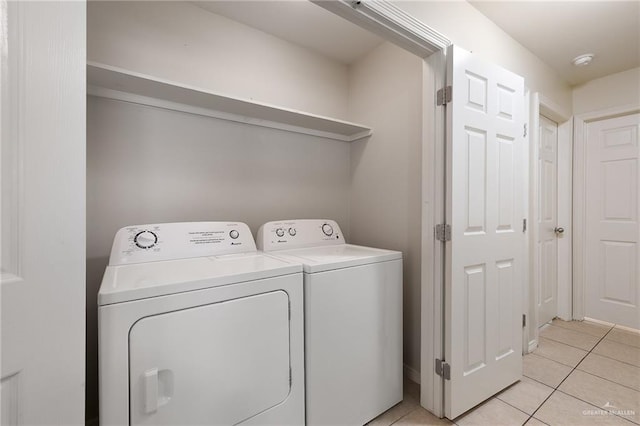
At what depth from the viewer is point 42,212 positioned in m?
0.64

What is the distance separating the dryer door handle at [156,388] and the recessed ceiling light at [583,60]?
357 centimetres

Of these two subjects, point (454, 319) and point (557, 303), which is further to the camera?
point (557, 303)

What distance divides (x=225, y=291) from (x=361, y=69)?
2158 mm

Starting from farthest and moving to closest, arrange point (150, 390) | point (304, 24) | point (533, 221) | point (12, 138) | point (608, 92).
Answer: point (608, 92)
point (533, 221)
point (304, 24)
point (150, 390)
point (12, 138)

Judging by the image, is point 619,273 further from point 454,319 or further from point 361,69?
point 361,69

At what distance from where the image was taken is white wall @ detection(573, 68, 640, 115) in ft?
8.06

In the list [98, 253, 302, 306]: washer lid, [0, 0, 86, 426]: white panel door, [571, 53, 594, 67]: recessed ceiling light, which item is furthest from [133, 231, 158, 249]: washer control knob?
[571, 53, 594, 67]: recessed ceiling light

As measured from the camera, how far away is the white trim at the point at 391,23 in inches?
47.6

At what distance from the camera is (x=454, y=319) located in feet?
4.90

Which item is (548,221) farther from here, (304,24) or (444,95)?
(304,24)

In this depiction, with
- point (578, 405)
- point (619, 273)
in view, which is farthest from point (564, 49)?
point (578, 405)

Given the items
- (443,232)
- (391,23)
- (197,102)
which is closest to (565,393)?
(443,232)

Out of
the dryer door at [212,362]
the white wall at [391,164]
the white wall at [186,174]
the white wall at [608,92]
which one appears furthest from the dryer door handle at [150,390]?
the white wall at [608,92]

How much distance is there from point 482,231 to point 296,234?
1.16 meters
